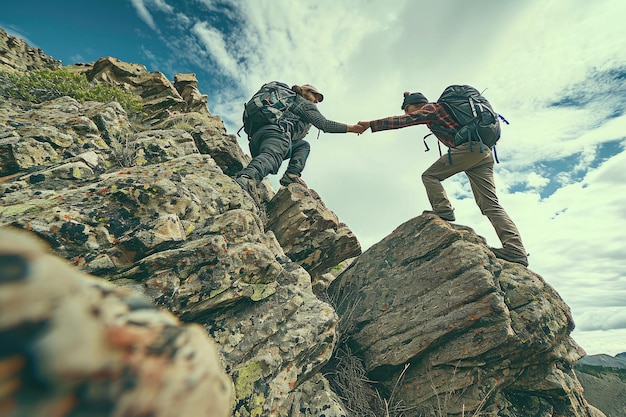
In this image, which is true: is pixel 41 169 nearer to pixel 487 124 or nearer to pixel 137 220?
pixel 137 220

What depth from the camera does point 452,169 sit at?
26.7ft

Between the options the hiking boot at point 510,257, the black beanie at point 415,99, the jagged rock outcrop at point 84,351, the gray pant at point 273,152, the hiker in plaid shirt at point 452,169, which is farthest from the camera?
the black beanie at point 415,99

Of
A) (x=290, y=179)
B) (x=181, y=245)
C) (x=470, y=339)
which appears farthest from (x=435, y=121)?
(x=181, y=245)

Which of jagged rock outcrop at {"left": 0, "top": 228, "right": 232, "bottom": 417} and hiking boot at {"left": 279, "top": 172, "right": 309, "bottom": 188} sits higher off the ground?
hiking boot at {"left": 279, "top": 172, "right": 309, "bottom": 188}

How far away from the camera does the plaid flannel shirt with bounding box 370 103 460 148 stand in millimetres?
8055

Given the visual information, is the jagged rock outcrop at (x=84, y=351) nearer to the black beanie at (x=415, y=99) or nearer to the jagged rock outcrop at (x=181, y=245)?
the jagged rock outcrop at (x=181, y=245)

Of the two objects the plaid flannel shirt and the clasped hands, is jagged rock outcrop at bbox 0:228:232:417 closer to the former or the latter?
the plaid flannel shirt

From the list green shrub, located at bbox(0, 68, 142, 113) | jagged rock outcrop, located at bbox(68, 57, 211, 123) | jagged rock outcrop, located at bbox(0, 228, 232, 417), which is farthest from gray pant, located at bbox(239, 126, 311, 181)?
jagged rock outcrop, located at bbox(68, 57, 211, 123)

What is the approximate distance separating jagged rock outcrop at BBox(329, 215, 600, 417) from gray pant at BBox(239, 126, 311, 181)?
15.9 feet

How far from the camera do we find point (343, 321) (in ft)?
24.3

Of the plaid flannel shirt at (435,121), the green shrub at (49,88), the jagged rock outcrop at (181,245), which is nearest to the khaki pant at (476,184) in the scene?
the plaid flannel shirt at (435,121)

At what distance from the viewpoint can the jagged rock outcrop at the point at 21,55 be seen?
647 inches

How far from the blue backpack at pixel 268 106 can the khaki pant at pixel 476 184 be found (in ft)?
16.3

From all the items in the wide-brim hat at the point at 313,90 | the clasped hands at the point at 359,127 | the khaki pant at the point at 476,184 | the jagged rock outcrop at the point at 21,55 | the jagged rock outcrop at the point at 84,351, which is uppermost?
the jagged rock outcrop at the point at 21,55
